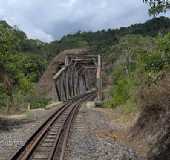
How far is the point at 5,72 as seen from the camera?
25.7 m

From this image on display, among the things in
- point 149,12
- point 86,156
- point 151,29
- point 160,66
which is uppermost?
point 151,29

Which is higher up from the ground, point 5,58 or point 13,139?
point 5,58

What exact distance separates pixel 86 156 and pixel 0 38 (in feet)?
41.4

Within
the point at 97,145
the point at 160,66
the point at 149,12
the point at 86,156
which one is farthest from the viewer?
the point at 97,145

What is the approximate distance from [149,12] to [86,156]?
14.5 feet

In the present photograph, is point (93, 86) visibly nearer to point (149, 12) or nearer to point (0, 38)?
point (0, 38)

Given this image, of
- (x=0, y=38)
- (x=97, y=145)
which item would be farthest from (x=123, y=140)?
(x=0, y=38)

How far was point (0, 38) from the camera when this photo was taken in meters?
23.9

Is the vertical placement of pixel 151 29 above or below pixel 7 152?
above

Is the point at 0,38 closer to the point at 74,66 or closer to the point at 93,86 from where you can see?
the point at 74,66

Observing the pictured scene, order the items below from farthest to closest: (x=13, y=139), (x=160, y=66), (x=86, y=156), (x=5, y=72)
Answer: (x=5, y=72)
(x=13, y=139)
(x=86, y=156)
(x=160, y=66)

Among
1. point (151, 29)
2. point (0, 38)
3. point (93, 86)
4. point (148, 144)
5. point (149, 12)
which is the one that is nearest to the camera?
point (149, 12)

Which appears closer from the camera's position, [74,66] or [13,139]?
[13,139]

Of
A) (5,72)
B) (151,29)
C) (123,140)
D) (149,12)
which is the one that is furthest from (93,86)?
(149,12)
